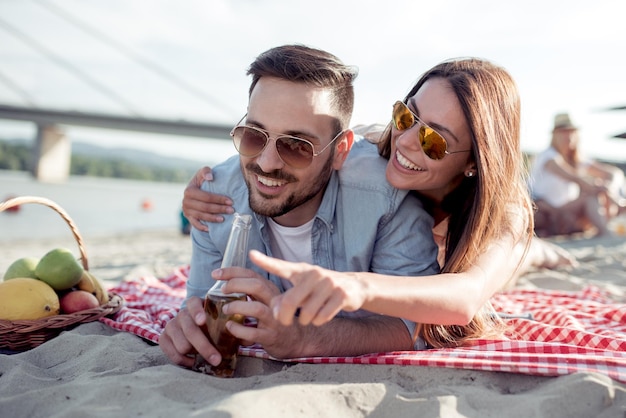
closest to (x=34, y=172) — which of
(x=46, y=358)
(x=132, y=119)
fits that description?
(x=132, y=119)

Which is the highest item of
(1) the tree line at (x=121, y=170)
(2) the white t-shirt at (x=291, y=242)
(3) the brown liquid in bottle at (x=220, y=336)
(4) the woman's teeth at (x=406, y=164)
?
(4) the woman's teeth at (x=406, y=164)

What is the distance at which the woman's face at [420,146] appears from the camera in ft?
6.81

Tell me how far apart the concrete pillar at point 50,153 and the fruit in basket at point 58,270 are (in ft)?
71.7

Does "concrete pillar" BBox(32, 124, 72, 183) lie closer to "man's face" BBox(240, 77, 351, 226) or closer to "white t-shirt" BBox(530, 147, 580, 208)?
"white t-shirt" BBox(530, 147, 580, 208)

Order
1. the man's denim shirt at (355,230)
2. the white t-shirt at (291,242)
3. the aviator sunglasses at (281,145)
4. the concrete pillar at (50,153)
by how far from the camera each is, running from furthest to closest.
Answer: the concrete pillar at (50,153), the white t-shirt at (291,242), the man's denim shirt at (355,230), the aviator sunglasses at (281,145)

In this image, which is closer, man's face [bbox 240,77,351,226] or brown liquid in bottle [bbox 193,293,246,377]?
brown liquid in bottle [bbox 193,293,246,377]

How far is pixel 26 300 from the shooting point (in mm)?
2146

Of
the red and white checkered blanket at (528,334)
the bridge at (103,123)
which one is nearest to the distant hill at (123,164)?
the bridge at (103,123)

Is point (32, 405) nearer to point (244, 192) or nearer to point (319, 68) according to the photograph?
point (244, 192)

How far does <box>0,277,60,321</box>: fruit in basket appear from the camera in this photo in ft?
6.91

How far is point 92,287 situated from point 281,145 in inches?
47.0

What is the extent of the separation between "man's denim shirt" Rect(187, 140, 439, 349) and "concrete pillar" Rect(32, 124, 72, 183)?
22.3 metres

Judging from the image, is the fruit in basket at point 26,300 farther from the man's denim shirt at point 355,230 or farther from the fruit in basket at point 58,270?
the man's denim shirt at point 355,230

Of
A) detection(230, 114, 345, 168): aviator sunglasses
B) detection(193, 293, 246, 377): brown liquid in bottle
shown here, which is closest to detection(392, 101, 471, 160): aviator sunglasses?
detection(230, 114, 345, 168): aviator sunglasses
